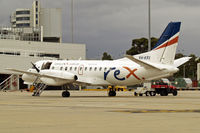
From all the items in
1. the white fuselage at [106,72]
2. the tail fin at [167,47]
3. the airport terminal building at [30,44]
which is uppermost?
the airport terminal building at [30,44]

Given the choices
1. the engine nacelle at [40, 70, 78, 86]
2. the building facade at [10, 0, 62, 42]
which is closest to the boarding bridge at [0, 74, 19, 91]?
the engine nacelle at [40, 70, 78, 86]

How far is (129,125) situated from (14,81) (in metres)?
79.1

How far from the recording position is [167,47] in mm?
45719

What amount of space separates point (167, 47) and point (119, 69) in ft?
17.7

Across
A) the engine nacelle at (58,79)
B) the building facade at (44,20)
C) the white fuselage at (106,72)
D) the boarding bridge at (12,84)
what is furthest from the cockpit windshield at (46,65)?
the building facade at (44,20)

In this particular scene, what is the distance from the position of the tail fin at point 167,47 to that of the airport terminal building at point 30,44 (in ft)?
56.3

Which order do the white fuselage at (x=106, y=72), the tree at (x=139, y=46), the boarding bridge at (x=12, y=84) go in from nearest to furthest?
the white fuselage at (x=106, y=72) → the boarding bridge at (x=12, y=84) → the tree at (x=139, y=46)

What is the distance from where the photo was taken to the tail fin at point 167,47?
1784 inches

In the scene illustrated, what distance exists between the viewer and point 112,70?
4684 centimetres

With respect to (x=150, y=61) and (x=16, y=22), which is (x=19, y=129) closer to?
(x=150, y=61)

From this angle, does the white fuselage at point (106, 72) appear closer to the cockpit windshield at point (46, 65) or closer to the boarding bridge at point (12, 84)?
the cockpit windshield at point (46, 65)

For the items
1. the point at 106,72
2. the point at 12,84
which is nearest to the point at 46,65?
the point at 106,72

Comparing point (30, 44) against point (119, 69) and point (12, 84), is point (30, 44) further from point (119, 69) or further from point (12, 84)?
point (119, 69)

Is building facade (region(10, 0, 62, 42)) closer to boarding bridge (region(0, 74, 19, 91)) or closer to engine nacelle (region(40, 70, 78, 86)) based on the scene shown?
boarding bridge (region(0, 74, 19, 91))
